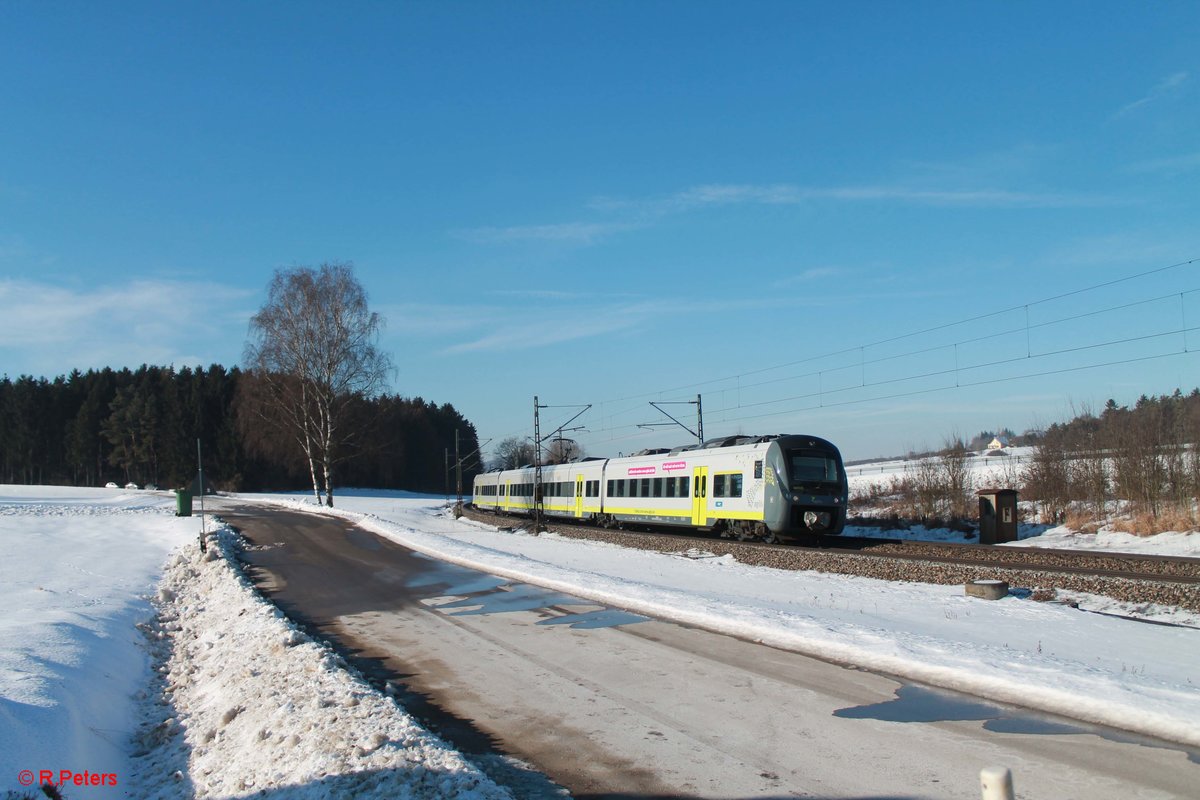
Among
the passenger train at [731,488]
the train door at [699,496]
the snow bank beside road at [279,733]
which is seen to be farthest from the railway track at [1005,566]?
the snow bank beside road at [279,733]

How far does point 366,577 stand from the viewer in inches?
722

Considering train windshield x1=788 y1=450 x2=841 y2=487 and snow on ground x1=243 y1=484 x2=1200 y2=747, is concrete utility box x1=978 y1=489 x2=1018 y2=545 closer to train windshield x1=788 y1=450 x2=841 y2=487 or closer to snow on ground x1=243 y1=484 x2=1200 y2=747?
train windshield x1=788 y1=450 x2=841 y2=487

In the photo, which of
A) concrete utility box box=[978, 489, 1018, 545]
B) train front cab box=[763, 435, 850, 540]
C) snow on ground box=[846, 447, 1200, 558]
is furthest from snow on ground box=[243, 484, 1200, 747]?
snow on ground box=[846, 447, 1200, 558]

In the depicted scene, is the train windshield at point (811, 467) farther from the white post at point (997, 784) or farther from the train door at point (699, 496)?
the white post at point (997, 784)

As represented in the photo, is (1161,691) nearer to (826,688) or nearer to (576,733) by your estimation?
(826,688)

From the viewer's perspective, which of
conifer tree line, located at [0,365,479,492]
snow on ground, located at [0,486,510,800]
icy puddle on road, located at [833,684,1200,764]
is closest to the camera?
snow on ground, located at [0,486,510,800]

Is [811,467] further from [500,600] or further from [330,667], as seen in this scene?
[330,667]

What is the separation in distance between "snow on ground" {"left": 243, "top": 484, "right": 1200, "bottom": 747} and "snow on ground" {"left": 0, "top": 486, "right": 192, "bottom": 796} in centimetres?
674

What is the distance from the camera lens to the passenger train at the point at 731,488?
22953 mm

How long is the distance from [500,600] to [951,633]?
7.12m

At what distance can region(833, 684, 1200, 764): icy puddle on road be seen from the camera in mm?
6172

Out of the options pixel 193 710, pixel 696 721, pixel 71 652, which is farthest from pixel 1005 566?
pixel 71 652

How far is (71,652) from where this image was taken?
31.6ft

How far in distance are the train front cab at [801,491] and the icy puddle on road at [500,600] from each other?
348 inches
